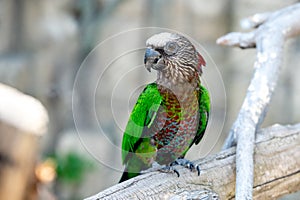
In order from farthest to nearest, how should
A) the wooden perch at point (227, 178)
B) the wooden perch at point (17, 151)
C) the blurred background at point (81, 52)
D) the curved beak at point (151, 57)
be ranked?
1. the blurred background at point (81, 52)
2. the wooden perch at point (17, 151)
3. the wooden perch at point (227, 178)
4. the curved beak at point (151, 57)

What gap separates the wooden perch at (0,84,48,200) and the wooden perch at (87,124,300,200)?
2.03 ft

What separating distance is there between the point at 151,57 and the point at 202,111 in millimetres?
300

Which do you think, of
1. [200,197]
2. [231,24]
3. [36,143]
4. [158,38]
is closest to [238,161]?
[200,197]

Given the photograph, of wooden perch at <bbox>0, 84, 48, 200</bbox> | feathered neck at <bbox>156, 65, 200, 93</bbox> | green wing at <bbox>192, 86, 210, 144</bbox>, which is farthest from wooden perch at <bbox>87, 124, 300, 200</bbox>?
wooden perch at <bbox>0, 84, 48, 200</bbox>

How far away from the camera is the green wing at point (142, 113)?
1.09m

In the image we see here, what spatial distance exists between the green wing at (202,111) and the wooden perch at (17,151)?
27.7 inches

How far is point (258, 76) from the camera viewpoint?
1619 mm

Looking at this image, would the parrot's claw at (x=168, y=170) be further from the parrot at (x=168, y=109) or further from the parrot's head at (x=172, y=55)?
the parrot's head at (x=172, y=55)

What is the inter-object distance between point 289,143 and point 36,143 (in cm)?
86

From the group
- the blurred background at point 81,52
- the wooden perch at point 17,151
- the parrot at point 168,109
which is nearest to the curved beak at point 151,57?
the parrot at point 168,109

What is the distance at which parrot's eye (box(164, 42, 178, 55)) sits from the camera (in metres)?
0.95

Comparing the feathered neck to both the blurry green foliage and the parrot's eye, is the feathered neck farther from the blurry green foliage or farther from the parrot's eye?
the blurry green foliage

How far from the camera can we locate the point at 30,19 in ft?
13.9

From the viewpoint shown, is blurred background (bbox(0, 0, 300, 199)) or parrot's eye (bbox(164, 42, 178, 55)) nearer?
parrot's eye (bbox(164, 42, 178, 55))
